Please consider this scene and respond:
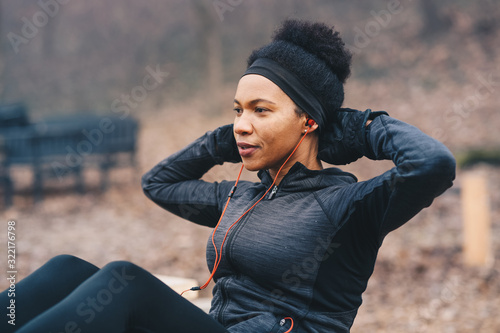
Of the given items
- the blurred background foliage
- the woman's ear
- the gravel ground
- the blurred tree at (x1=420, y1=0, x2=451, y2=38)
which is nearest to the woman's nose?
the woman's ear

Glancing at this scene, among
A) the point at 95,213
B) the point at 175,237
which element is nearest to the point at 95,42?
the point at 95,213

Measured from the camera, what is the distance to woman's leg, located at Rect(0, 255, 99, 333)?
1846 mm

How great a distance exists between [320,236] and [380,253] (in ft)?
13.3

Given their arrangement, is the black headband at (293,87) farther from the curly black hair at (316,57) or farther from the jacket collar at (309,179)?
the jacket collar at (309,179)

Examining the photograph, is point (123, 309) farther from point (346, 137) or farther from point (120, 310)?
point (346, 137)

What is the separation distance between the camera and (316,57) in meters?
2.06

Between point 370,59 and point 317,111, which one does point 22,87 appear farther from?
point 317,111

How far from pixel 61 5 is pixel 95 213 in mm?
14886

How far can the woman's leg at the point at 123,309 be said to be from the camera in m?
1.56

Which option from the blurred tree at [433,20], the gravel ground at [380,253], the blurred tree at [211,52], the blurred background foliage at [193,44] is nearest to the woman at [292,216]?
the gravel ground at [380,253]

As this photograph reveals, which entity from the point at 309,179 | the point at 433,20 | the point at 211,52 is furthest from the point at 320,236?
the point at 433,20

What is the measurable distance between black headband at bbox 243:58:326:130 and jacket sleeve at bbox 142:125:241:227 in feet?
1.67

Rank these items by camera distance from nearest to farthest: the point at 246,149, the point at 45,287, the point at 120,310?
the point at 120,310 < the point at 45,287 < the point at 246,149

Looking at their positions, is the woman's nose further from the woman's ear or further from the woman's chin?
the woman's ear
